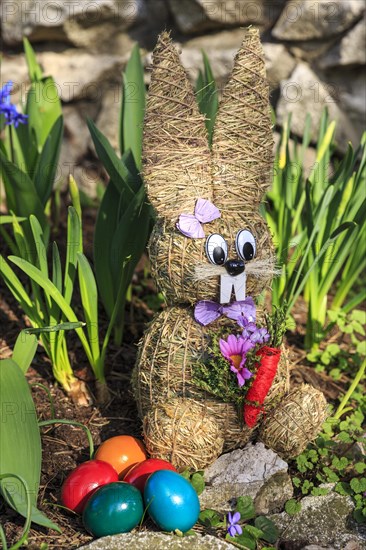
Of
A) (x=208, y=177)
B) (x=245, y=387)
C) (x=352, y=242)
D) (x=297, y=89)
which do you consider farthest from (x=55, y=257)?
(x=297, y=89)

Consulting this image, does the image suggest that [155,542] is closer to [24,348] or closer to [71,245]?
[24,348]

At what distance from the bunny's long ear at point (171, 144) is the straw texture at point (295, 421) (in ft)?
1.85

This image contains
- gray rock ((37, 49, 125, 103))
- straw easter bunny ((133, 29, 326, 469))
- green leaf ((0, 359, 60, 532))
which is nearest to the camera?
green leaf ((0, 359, 60, 532))

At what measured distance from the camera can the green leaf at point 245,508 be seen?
164 centimetres

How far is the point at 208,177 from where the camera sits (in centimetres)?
168

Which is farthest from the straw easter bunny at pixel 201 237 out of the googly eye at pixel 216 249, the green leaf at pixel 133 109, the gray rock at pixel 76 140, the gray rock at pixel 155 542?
the gray rock at pixel 76 140

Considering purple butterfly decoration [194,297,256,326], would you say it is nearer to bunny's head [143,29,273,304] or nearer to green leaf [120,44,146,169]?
bunny's head [143,29,273,304]

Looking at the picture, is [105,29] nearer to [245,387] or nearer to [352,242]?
[352,242]

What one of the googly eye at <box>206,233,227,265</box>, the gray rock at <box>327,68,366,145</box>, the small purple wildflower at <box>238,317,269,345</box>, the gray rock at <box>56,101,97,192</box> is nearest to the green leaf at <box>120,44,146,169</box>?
the googly eye at <box>206,233,227,265</box>

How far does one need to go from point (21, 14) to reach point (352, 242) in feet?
6.22

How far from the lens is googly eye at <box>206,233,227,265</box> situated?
162cm

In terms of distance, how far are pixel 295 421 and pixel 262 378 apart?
0.17 m

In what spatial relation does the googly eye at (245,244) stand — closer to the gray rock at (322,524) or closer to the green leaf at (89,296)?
the green leaf at (89,296)

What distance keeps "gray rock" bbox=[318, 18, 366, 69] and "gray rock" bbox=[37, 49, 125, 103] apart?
95 cm
